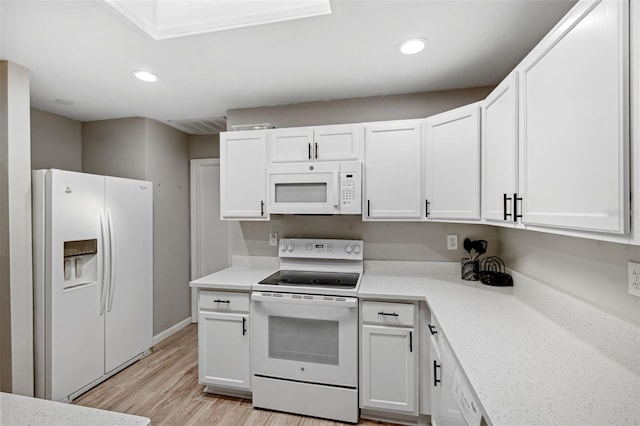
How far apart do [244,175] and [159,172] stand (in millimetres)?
1422

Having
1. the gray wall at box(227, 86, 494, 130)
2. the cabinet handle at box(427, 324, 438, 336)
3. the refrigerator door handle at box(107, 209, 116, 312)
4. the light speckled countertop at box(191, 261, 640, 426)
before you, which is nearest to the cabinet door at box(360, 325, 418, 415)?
the cabinet handle at box(427, 324, 438, 336)

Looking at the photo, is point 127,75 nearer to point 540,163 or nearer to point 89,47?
point 89,47

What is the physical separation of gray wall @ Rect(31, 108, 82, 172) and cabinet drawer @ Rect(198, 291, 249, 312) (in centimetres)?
219

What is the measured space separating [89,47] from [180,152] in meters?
1.98

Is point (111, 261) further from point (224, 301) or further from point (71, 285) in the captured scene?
point (224, 301)

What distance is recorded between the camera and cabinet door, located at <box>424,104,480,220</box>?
187 cm

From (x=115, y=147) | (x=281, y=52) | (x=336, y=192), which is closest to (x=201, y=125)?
→ (x=115, y=147)

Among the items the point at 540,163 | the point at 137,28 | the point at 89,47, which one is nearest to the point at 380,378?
the point at 540,163

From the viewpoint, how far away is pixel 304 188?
234 centimetres

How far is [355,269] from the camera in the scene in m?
2.51

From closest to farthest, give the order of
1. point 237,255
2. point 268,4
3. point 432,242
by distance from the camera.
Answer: point 268,4 → point 432,242 → point 237,255

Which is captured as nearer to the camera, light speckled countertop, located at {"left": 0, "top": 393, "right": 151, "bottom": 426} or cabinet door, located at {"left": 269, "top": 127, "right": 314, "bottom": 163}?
light speckled countertop, located at {"left": 0, "top": 393, "right": 151, "bottom": 426}

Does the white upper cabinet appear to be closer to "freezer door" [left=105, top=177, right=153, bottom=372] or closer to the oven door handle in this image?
the oven door handle

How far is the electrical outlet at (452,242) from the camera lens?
7.97 feet
